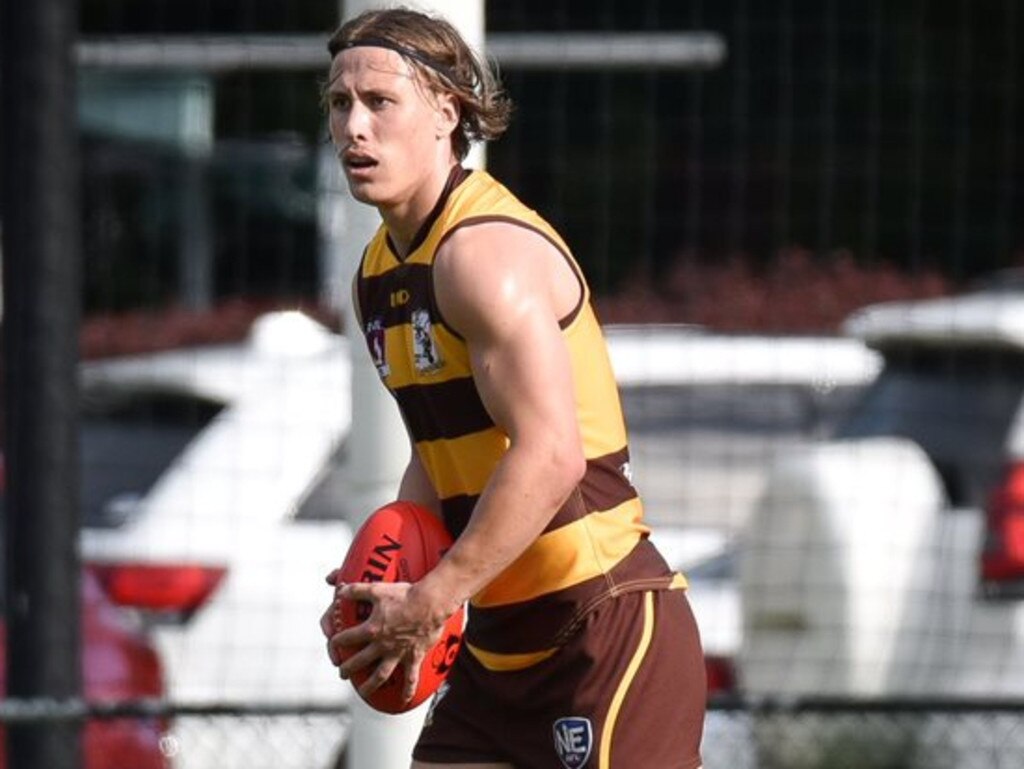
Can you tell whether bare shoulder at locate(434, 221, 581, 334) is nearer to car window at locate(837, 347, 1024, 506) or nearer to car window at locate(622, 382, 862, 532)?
car window at locate(837, 347, 1024, 506)

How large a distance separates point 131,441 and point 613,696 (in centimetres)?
477

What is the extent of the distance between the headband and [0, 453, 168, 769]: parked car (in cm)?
339

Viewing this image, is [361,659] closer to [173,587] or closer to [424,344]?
[424,344]

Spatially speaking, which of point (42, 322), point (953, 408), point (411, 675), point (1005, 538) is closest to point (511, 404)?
point (411, 675)

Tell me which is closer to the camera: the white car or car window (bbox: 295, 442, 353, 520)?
the white car

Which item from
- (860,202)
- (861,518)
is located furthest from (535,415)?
(860,202)

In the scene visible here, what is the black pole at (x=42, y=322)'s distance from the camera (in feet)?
23.8

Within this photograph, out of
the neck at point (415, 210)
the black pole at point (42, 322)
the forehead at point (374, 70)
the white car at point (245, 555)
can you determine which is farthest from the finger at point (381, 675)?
the white car at point (245, 555)

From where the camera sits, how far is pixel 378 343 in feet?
16.1

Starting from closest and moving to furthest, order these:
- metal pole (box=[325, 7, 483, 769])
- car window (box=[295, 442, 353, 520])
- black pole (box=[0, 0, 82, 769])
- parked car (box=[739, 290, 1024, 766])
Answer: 1. metal pole (box=[325, 7, 483, 769])
2. black pole (box=[0, 0, 82, 769])
3. parked car (box=[739, 290, 1024, 766])
4. car window (box=[295, 442, 353, 520])

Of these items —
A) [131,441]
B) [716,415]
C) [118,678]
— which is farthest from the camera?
[131,441]

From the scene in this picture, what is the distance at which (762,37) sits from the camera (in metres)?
13.9

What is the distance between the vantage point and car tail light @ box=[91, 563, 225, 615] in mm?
8445

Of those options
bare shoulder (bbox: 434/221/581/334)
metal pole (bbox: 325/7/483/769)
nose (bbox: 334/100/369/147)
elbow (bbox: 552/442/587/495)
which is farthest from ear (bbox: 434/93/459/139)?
metal pole (bbox: 325/7/483/769)
